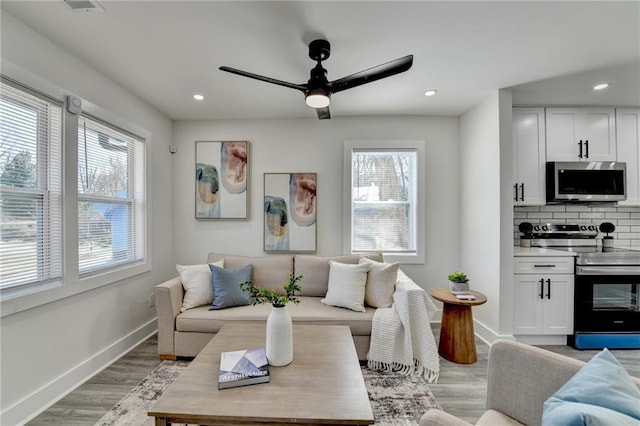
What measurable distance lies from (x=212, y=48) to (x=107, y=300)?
2346mm

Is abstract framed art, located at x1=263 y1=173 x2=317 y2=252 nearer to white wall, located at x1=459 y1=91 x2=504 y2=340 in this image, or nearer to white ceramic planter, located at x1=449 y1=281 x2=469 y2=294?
white ceramic planter, located at x1=449 y1=281 x2=469 y2=294

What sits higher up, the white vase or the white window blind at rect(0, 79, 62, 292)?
the white window blind at rect(0, 79, 62, 292)

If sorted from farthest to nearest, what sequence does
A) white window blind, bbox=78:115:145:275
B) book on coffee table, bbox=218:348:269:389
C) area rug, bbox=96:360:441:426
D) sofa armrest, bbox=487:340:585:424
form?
1. white window blind, bbox=78:115:145:275
2. area rug, bbox=96:360:441:426
3. book on coffee table, bbox=218:348:269:389
4. sofa armrest, bbox=487:340:585:424

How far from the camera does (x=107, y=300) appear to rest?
100 inches

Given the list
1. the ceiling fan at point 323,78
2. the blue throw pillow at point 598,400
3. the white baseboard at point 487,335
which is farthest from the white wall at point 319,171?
the blue throw pillow at point 598,400

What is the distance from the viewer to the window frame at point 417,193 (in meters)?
3.53

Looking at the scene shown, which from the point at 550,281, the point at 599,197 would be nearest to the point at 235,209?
the point at 550,281

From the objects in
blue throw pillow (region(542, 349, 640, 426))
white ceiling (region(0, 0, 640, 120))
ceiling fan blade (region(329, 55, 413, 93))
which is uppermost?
white ceiling (region(0, 0, 640, 120))

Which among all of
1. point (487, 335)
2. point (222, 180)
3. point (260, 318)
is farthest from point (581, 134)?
point (222, 180)

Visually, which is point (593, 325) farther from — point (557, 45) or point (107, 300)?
point (107, 300)

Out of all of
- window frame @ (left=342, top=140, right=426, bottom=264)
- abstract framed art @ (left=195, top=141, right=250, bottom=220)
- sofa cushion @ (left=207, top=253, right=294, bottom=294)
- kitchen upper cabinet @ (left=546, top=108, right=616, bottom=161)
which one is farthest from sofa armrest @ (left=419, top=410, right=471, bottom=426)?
kitchen upper cabinet @ (left=546, top=108, right=616, bottom=161)

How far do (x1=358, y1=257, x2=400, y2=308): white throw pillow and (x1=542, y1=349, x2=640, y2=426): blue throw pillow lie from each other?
66.7 inches

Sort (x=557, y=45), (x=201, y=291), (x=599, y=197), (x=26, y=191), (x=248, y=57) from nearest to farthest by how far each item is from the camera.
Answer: (x=26, y=191) < (x=557, y=45) < (x=248, y=57) < (x=201, y=291) < (x=599, y=197)

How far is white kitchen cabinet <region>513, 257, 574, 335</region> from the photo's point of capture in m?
2.88
